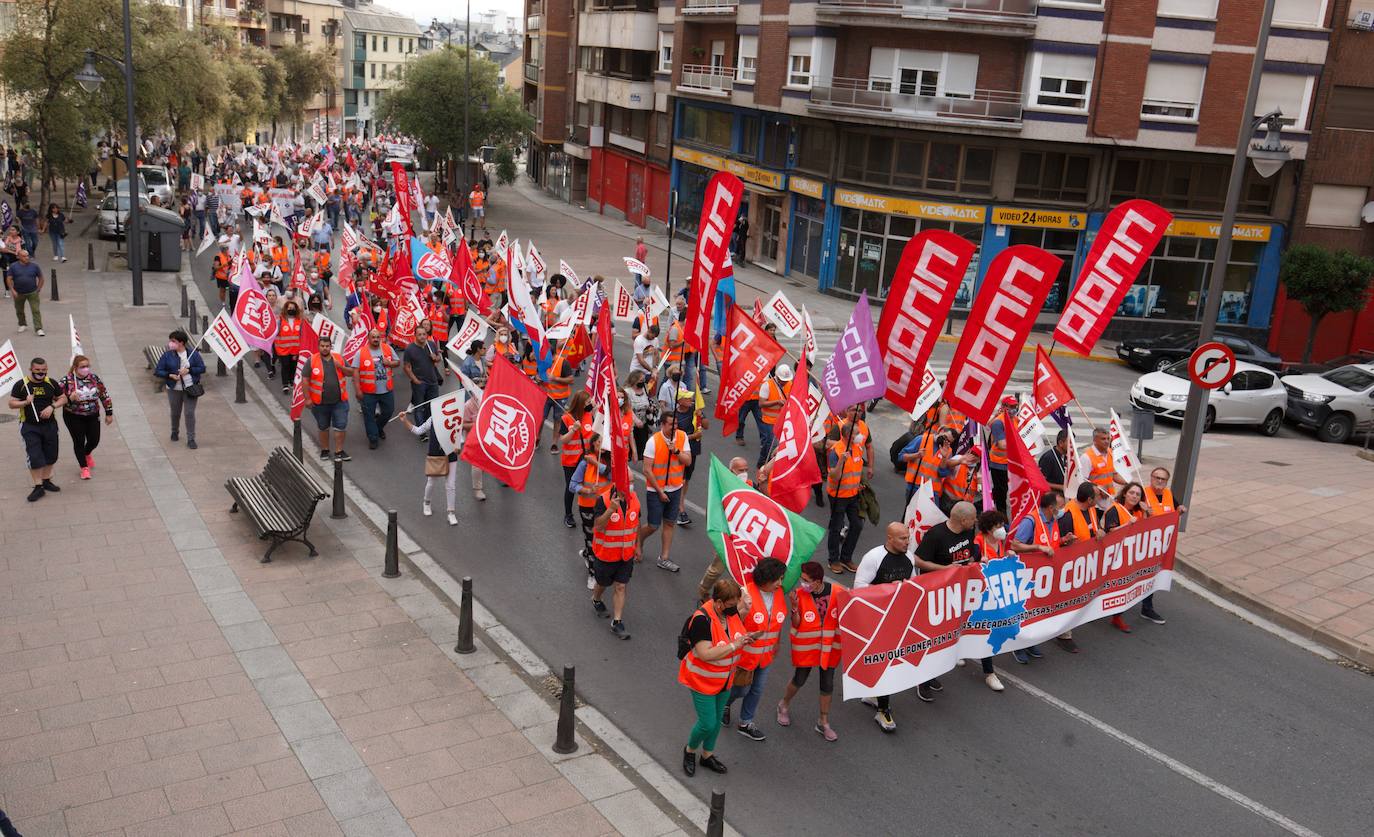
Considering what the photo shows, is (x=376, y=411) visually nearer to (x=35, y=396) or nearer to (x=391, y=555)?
(x=35, y=396)

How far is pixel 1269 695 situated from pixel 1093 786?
281 centimetres

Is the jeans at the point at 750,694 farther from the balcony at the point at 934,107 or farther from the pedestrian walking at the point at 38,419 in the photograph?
the balcony at the point at 934,107

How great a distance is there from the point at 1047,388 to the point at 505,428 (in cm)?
621

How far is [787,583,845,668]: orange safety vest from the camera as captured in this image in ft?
28.3

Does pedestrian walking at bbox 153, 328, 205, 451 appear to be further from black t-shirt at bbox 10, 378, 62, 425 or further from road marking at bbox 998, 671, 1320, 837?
road marking at bbox 998, 671, 1320, 837

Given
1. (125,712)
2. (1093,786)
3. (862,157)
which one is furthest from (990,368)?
(862,157)

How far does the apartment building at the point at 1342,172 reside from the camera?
99.0ft

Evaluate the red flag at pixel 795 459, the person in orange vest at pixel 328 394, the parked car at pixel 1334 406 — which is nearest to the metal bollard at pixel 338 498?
the person in orange vest at pixel 328 394

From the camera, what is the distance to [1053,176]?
105 feet

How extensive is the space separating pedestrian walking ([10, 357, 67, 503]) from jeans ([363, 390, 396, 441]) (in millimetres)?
4039

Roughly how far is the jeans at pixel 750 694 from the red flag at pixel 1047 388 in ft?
19.2

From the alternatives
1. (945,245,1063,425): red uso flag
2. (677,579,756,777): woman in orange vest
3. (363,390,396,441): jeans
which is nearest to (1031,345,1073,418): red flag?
(945,245,1063,425): red uso flag

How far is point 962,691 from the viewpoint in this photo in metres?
10.0

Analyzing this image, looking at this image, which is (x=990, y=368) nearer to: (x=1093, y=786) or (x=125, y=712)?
(x=1093, y=786)
